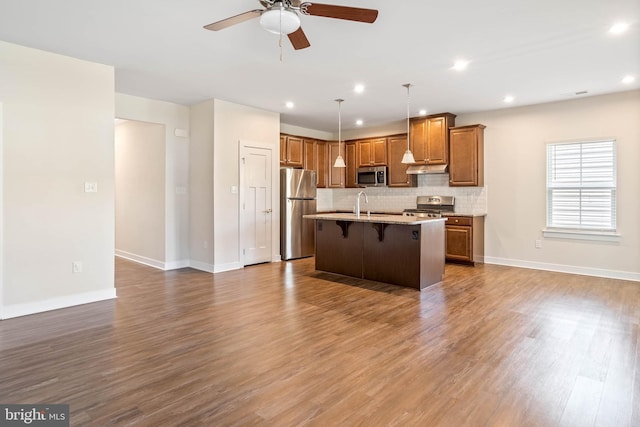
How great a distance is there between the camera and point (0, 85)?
3662 millimetres

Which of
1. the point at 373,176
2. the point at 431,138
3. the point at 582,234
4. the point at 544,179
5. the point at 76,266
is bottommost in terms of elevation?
the point at 76,266

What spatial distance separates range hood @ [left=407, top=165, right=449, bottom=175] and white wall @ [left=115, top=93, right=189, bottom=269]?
161 inches

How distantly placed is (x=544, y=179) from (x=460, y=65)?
2900mm

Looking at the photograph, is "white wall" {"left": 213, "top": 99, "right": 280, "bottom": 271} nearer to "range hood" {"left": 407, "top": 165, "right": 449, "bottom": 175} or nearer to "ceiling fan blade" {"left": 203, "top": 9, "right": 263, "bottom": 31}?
"range hood" {"left": 407, "top": 165, "right": 449, "bottom": 175}

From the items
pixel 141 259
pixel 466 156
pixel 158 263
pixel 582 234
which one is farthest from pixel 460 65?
pixel 141 259

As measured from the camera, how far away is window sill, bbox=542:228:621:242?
17.9ft

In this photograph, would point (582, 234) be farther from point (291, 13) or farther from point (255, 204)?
point (291, 13)

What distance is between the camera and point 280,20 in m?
2.55

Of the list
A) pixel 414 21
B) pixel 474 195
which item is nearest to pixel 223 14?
pixel 414 21

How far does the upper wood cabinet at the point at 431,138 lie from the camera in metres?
6.71

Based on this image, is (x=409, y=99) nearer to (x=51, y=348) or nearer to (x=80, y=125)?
(x=80, y=125)

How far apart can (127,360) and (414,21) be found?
11.6ft

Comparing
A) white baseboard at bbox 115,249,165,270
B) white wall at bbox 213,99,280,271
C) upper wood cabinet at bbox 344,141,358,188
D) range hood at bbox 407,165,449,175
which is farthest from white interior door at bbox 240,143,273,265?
range hood at bbox 407,165,449,175

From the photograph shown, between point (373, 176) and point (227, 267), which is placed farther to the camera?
point (373, 176)
